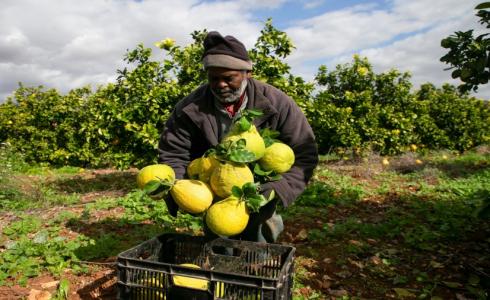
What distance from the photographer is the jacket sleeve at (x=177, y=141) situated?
2.67m

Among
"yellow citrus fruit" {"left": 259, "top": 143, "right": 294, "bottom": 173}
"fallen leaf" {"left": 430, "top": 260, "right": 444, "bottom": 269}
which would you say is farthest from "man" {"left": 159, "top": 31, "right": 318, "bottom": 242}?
"fallen leaf" {"left": 430, "top": 260, "right": 444, "bottom": 269}

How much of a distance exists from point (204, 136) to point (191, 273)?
3.68 ft

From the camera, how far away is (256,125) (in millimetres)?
2545

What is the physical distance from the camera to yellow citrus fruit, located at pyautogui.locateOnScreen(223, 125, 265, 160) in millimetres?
1843

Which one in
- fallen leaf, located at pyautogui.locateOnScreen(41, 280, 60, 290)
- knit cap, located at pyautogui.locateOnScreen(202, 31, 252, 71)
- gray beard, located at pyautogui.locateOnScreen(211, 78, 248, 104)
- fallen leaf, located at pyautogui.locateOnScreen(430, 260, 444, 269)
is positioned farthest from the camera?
fallen leaf, located at pyautogui.locateOnScreen(430, 260, 444, 269)

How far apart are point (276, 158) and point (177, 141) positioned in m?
0.95

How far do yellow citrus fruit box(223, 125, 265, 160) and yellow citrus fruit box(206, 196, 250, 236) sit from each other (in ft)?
0.82

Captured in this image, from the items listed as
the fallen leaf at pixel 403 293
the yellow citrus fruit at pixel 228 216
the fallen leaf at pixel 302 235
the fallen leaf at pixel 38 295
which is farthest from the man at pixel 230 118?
the fallen leaf at pixel 302 235

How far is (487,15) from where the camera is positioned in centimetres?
322

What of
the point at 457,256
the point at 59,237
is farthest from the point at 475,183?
the point at 59,237

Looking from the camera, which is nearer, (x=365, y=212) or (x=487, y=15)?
(x=487, y=15)

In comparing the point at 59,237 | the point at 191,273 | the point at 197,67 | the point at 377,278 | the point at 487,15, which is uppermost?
the point at 197,67

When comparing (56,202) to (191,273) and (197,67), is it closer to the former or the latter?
(197,67)

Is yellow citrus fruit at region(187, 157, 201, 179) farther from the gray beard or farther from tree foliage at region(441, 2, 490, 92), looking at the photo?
tree foliage at region(441, 2, 490, 92)
